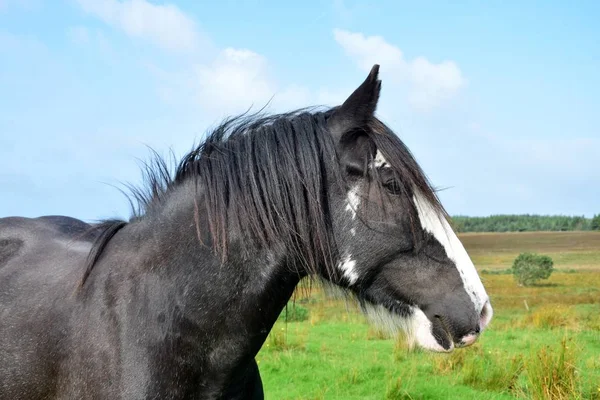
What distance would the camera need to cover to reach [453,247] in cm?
293

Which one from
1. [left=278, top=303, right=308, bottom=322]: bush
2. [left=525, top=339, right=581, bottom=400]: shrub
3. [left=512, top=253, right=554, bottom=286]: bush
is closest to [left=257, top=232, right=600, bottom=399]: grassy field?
[left=525, top=339, right=581, bottom=400]: shrub

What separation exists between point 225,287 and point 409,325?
0.97 meters

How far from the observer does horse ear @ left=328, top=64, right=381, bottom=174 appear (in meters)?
3.01

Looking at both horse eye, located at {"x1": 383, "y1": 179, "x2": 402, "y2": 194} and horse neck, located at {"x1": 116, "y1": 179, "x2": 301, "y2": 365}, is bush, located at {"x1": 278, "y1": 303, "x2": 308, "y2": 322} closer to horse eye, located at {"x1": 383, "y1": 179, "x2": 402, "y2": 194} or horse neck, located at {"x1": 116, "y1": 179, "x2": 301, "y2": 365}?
horse neck, located at {"x1": 116, "y1": 179, "x2": 301, "y2": 365}

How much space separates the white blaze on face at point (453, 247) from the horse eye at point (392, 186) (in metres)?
0.09

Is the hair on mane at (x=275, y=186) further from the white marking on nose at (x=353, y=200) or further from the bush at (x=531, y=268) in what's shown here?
the bush at (x=531, y=268)

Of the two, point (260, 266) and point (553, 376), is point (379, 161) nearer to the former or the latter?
point (260, 266)

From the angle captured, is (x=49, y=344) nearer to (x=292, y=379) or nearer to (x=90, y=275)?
(x=90, y=275)

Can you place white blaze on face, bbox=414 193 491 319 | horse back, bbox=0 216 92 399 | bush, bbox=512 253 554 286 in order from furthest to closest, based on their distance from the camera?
bush, bbox=512 253 554 286 → horse back, bbox=0 216 92 399 → white blaze on face, bbox=414 193 491 319

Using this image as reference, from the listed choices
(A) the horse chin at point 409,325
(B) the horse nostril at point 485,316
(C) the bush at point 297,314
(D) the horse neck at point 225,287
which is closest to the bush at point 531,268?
(C) the bush at point 297,314

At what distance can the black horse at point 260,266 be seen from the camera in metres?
2.91

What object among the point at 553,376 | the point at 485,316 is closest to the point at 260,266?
the point at 485,316

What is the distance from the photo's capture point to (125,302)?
120 inches

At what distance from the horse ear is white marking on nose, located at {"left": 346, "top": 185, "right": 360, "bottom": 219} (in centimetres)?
10
